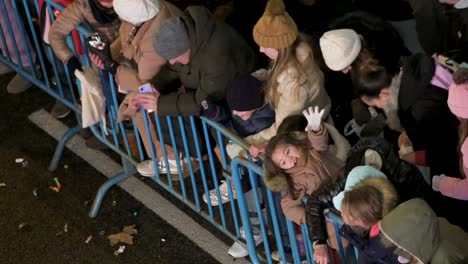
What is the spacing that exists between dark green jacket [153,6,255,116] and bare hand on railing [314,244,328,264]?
1.44 metres

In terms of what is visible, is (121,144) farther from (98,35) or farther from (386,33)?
(386,33)

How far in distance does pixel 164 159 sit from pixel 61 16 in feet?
4.76

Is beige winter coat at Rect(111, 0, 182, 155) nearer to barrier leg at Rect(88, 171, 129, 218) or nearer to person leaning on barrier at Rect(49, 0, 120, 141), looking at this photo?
person leaning on barrier at Rect(49, 0, 120, 141)

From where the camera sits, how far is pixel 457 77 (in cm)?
501

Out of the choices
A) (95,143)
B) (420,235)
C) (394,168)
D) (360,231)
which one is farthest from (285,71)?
(95,143)

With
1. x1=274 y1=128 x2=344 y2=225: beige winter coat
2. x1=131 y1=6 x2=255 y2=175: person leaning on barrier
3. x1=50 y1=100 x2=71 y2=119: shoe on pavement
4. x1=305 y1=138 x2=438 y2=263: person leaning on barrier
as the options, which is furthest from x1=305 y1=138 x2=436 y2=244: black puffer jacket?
x1=50 y1=100 x2=71 y2=119: shoe on pavement

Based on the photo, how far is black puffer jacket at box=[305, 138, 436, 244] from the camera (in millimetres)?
4742

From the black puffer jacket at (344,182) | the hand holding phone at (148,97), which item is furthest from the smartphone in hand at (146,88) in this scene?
the black puffer jacket at (344,182)

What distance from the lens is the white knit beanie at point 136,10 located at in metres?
6.03

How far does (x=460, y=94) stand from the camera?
4926 mm

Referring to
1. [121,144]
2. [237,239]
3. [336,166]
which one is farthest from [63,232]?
[336,166]

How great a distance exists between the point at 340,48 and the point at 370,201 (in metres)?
1.67

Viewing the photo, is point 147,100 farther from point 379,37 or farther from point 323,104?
point 379,37

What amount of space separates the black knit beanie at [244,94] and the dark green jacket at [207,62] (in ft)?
0.91
